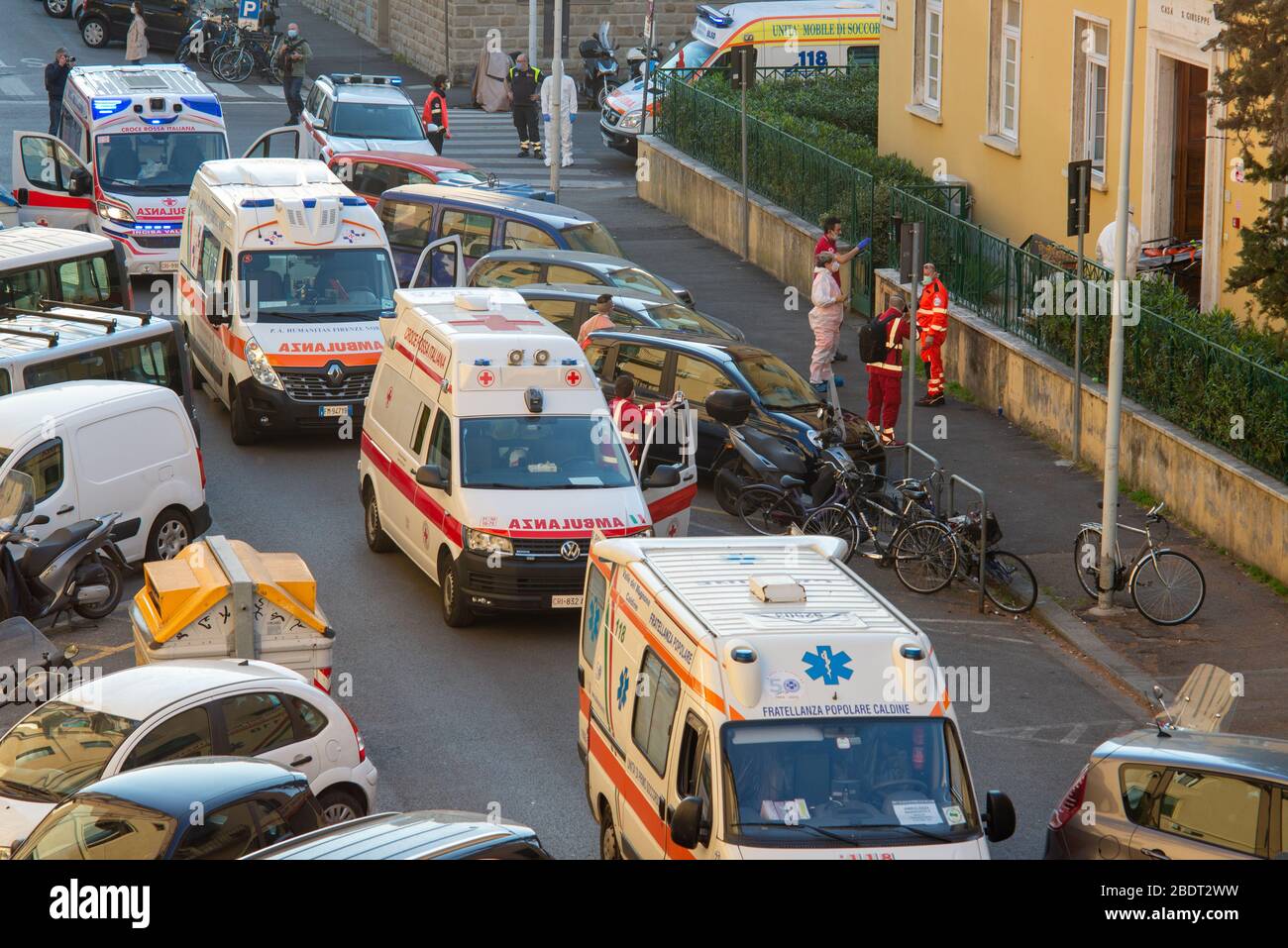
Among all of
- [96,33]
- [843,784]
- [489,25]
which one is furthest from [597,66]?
[843,784]

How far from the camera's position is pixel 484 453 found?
54.1 feet

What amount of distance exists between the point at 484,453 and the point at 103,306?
8479 millimetres

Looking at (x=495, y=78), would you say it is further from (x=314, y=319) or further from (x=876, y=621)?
(x=876, y=621)

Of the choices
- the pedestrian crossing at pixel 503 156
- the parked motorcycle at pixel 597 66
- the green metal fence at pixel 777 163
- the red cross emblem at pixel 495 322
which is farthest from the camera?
the parked motorcycle at pixel 597 66

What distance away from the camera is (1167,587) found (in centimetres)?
1659

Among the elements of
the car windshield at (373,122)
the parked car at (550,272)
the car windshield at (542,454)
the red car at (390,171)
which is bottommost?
the car windshield at (542,454)

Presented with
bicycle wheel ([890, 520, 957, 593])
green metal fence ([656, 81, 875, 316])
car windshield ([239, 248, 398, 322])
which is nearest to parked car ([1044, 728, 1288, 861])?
bicycle wheel ([890, 520, 957, 593])

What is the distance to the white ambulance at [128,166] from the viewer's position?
2844 cm

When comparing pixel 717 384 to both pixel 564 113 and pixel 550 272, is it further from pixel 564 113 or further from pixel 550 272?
pixel 564 113

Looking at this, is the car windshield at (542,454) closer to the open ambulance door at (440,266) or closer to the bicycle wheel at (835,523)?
the bicycle wheel at (835,523)

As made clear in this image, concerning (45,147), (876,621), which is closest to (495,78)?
(45,147)

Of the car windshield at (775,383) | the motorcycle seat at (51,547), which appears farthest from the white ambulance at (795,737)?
the car windshield at (775,383)

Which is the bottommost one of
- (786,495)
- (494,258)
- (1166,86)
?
(786,495)

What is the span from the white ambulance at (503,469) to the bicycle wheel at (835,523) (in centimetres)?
126
